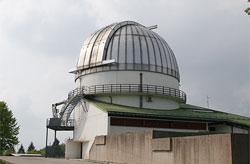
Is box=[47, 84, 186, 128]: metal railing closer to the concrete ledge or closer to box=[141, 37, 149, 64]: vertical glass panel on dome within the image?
box=[141, 37, 149, 64]: vertical glass panel on dome

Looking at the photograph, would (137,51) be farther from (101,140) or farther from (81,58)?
(101,140)

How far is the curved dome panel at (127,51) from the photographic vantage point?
4650cm

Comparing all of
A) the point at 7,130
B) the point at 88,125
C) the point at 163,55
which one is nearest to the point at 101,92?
the point at 88,125

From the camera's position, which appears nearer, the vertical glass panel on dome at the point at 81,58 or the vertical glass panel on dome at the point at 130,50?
the vertical glass panel on dome at the point at 130,50

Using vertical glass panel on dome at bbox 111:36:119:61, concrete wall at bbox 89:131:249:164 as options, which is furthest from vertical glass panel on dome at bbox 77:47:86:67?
concrete wall at bbox 89:131:249:164

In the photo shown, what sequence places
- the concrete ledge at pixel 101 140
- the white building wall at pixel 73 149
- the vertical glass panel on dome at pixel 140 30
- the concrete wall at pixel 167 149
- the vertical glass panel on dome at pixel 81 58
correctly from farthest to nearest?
the vertical glass panel on dome at pixel 140 30 → the vertical glass panel on dome at pixel 81 58 → the white building wall at pixel 73 149 → the concrete ledge at pixel 101 140 → the concrete wall at pixel 167 149

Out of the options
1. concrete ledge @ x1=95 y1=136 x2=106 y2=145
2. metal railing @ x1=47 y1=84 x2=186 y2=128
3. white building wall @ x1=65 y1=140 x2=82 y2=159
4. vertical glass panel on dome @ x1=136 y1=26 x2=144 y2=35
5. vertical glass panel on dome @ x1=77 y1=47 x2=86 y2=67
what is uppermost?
vertical glass panel on dome @ x1=136 y1=26 x2=144 y2=35

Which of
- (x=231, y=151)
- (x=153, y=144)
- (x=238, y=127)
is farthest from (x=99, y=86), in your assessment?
(x=231, y=151)

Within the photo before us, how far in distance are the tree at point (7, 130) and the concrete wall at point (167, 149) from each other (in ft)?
94.2

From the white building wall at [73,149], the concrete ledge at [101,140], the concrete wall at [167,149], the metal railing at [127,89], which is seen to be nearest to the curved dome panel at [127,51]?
the metal railing at [127,89]

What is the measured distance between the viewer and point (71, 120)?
47.4 meters

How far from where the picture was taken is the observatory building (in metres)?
42.3

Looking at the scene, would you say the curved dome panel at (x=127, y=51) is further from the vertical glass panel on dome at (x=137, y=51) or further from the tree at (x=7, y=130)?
the tree at (x=7, y=130)

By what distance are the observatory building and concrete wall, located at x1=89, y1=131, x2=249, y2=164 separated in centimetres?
1134
